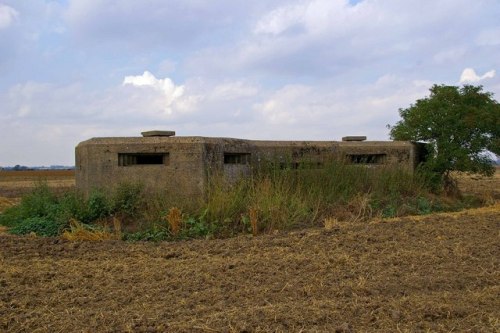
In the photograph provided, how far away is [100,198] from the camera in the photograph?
1017cm

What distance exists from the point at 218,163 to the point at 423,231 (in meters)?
4.23

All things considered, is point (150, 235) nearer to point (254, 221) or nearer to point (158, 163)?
point (254, 221)

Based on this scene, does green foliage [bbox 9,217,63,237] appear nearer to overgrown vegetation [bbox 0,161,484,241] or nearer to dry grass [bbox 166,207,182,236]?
overgrown vegetation [bbox 0,161,484,241]

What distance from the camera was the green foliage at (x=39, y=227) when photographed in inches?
382

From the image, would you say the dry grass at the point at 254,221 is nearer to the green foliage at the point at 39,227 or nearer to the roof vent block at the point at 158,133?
the roof vent block at the point at 158,133

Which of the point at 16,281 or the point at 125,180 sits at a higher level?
the point at 125,180

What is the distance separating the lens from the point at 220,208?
31.4 ft

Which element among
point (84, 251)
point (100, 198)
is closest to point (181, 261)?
point (84, 251)

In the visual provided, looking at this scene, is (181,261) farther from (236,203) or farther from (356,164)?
(356,164)

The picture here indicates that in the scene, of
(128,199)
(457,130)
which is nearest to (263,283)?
(128,199)

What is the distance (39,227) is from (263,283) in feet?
19.2

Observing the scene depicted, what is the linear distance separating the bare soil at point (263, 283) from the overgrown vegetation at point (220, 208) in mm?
947

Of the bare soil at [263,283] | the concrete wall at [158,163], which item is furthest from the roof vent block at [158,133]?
the bare soil at [263,283]

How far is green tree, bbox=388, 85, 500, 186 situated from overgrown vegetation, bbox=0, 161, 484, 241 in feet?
9.15
